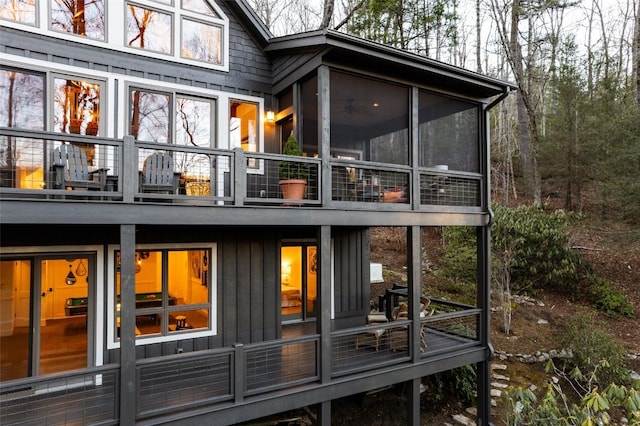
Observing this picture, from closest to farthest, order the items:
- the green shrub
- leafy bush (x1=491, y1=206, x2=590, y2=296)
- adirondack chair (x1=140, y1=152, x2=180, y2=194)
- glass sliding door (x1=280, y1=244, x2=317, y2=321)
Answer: adirondack chair (x1=140, y1=152, x2=180, y2=194), glass sliding door (x1=280, y1=244, x2=317, y2=321), leafy bush (x1=491, y1=206, x2=590, y2=296), the green shrub

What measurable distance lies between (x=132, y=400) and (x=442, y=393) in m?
6.98

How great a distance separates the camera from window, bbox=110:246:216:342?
273 inches

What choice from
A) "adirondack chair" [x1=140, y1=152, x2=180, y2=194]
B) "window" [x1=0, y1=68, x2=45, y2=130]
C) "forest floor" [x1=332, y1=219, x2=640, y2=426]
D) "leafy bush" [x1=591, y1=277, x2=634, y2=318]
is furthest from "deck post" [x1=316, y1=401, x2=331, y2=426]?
"leafy bush" [x1=591, y1=277, x2=634, y2=318]

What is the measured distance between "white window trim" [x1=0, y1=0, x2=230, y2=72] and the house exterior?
3 centimetres

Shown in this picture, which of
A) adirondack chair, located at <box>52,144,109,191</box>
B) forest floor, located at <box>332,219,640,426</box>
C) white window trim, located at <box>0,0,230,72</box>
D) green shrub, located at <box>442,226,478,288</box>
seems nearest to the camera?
adirondack chair, located at <box>52,144,109,191</box>

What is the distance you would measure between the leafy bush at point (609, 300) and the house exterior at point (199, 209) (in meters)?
8.03

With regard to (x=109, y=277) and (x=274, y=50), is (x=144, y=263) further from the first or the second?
(x=274, y=50)

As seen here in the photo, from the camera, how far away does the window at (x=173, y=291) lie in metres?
6.95

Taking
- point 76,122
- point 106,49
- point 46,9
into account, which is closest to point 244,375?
point 76,122

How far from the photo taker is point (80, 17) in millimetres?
6730

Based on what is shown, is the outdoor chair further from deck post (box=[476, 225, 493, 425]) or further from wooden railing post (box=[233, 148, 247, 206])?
wooden railing post (box=[233, 148, 247, 206])

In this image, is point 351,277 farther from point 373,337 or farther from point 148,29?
point 148,29

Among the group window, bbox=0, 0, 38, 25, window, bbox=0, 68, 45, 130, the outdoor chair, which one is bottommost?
the outdoor chair

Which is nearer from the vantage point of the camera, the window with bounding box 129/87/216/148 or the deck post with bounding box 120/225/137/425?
the deck post with bounding box 120/225/137/425
